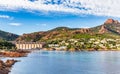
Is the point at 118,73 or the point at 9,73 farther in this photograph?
the point at 118,73

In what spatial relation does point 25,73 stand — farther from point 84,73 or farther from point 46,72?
point 84,73

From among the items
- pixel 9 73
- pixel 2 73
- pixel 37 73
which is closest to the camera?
pixel 2 73

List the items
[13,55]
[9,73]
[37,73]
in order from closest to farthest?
[9,73]
[37,73]
[13,55]

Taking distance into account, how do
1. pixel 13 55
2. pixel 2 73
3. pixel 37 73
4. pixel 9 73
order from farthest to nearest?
pixel 13 55, pixel 37 73, pixel 9 73, pixel 2 73

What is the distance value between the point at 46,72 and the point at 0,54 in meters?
82.8

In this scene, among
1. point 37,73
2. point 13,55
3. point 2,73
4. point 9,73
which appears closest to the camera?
point 2,73

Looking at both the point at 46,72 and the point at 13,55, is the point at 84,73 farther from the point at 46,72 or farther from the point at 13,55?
the point at 13,55

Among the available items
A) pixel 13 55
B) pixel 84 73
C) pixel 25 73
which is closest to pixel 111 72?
pixel 84 73

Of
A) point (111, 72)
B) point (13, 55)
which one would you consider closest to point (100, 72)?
point (111, 72)

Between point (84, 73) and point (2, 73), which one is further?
point (84, 73)

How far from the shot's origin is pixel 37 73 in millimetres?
75000

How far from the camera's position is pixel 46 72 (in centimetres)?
7775

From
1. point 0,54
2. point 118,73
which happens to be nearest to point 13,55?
point 0,54

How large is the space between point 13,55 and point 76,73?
78.4 metres
